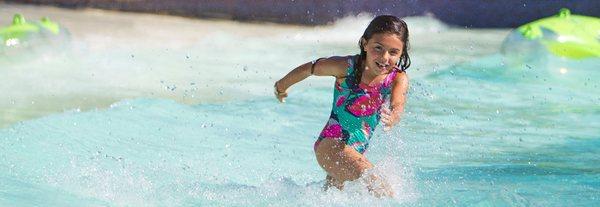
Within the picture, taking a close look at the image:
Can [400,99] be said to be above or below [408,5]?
above

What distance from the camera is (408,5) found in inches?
444

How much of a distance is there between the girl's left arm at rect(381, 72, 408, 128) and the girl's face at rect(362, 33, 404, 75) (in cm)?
10

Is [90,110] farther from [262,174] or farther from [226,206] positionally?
[226,206]

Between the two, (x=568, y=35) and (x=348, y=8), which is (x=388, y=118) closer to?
(x=568, y=35)

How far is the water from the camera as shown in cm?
470

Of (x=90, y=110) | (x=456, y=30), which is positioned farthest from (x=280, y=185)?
(x=456, y=30)

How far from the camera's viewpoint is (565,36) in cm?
824

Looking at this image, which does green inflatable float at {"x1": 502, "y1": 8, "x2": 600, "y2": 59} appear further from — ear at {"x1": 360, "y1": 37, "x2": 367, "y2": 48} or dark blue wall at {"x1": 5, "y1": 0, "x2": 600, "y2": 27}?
ear at {"x1": 360, "y1": 37, "x2": 367, "y2": 48}

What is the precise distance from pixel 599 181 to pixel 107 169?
2269 millimetres

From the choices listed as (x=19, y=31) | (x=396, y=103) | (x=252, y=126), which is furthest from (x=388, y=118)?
(x=19, y=31)

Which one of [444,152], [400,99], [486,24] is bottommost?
[486,24]

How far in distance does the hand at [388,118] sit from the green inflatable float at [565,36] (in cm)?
444

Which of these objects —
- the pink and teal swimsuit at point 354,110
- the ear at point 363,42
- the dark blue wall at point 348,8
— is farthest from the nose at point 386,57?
the dark blue wall at point 348,8

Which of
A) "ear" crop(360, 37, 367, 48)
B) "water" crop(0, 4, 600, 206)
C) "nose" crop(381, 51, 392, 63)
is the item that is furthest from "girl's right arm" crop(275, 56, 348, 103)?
"water" crop(0, 4, 600, 206)
